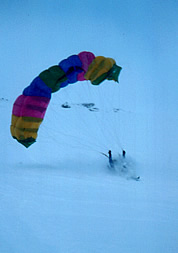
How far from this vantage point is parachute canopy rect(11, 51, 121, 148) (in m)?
1.85

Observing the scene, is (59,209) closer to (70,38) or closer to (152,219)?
(152,219)

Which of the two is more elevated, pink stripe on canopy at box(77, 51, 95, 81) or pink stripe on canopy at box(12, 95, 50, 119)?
pink stripe on canopy at box(77, 51, 95, 81)

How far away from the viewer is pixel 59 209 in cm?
164

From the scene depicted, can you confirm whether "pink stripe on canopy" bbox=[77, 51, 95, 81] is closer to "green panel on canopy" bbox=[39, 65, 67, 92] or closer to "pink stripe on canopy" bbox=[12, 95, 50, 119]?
"green panel on canopy" bbox=[39, 65, 67, 92]

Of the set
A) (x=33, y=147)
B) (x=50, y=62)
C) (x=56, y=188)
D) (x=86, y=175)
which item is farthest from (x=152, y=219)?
(x=50, y=62)

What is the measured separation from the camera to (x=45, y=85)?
1.89 metres

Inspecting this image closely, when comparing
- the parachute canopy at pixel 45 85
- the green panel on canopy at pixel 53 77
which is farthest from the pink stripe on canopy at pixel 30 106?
the green panel on canopy at pixel 53 77

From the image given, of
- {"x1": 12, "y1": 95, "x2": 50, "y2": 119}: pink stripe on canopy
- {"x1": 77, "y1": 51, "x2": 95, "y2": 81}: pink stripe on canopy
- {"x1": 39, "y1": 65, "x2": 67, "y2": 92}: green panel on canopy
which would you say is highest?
{"x1": 77, "y1": 51, "x2": 95, "y2": 81}: pink stripe on canopy

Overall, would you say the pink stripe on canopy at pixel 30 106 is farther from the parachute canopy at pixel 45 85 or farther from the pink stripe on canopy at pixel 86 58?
the pink stripe on canopy at pixel 86 58

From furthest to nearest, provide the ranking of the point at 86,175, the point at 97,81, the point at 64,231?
the point at 97,81, the point at 86,175, the point at 64,231

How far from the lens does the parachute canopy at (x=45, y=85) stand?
6.06ft

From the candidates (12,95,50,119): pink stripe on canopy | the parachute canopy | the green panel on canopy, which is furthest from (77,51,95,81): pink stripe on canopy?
(12,95,50,119): pink stripe on canopy

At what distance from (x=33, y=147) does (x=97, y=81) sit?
0.83 m

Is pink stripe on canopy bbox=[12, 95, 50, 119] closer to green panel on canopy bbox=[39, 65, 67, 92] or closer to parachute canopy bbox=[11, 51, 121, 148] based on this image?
parachute canopy bbox=[11, 51, 121, 148]
